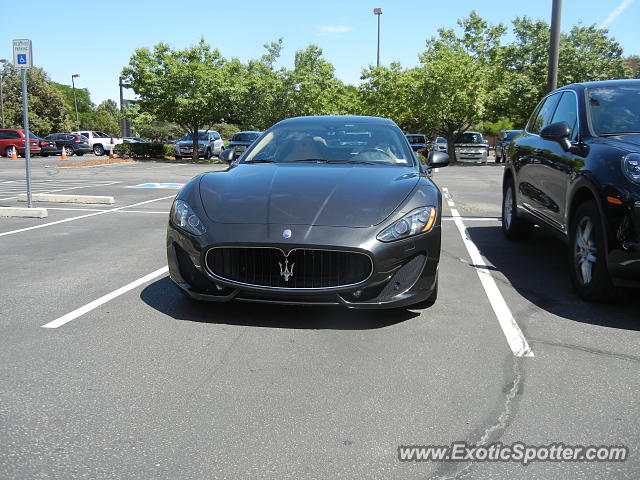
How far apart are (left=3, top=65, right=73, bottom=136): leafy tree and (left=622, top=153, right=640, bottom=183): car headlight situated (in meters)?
67.6

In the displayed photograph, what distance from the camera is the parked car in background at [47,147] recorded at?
41406 millimetres

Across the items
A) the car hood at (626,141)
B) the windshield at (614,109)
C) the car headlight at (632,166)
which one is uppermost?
the windshield at (614,109)

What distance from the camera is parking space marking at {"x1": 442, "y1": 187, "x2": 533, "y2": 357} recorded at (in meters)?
3.92

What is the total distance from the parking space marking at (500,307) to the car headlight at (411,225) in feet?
2.95

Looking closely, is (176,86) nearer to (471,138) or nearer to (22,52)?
(471,138)

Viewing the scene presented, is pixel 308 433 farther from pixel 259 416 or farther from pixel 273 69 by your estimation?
pixel 273 69

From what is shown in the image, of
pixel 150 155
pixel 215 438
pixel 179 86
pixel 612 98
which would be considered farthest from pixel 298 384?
pixel 150 155

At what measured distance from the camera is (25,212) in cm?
1005

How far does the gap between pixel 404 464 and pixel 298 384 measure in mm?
913

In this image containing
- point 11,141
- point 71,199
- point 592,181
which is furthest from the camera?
point 11,141

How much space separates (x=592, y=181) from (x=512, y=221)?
3.03m

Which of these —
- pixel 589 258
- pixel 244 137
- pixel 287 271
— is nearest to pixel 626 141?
pixel 589 258

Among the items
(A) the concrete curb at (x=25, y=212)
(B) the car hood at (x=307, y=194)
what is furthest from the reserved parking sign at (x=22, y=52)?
(B) the car hood at (x=307, y=194)

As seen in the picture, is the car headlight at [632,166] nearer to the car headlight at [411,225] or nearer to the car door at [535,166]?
the car door at [535,166]
